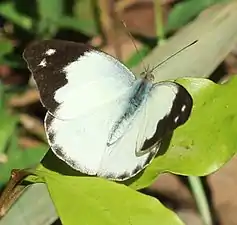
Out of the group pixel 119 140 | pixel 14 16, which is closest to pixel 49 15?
pixel 14 16

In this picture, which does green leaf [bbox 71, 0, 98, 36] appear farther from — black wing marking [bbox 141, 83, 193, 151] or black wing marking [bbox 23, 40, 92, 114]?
black wing marking [bbox 141, 83, 193, 151]

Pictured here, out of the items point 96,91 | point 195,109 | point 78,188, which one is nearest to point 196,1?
point 96,91

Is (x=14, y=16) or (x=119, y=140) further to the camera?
(x=14, y=16)

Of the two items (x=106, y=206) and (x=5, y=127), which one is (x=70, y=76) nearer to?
(x=106, y=206)

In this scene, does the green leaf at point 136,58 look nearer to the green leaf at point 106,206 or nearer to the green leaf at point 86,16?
the green leaf at point 86,16

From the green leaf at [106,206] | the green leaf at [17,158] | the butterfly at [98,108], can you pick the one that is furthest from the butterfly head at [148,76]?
the green leaf at [17,158]
